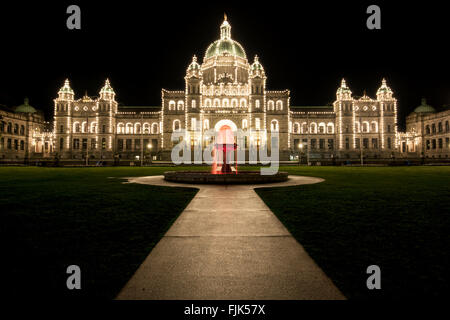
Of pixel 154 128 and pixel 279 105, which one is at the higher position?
pixel 279 105

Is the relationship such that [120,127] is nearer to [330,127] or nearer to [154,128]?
[154,128]

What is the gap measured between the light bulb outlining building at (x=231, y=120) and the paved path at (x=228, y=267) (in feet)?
196

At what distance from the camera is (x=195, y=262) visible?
386 cm

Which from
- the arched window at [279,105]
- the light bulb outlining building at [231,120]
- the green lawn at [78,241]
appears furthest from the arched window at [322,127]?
the green lawn at [78,241]

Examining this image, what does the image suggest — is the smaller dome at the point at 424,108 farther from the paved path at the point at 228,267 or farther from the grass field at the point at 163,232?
the paved path at the point at 228,267

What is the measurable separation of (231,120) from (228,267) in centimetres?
6415

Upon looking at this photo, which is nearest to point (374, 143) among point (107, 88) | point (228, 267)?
point (107, 88)

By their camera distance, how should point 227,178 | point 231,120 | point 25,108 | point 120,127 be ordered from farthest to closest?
point 25,108, point 120,127, point 231,120, point 227,178

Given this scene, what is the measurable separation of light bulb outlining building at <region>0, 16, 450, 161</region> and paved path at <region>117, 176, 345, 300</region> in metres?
59.8

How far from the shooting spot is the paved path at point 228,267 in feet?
9.96

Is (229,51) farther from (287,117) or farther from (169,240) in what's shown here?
(169,240)

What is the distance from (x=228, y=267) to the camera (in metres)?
3.70

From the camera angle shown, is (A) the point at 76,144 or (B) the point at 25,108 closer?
(A) the point at 76,144

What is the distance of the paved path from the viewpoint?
3035 millimetres
